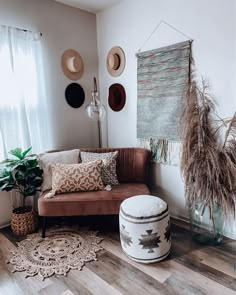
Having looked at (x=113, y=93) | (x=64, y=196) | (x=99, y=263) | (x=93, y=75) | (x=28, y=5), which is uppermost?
(x=28, y=5)

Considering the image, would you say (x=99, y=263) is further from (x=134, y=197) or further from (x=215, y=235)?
(x=215, y=235)

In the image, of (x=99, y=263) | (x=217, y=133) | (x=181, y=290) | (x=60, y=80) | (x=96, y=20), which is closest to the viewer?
(x=181, y=290)

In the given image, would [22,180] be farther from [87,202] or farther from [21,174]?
[87,202]

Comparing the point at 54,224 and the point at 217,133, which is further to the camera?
the point at 54,224

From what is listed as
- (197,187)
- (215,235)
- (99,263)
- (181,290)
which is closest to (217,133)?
(197,187)

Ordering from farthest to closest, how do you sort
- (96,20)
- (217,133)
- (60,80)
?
(96,20)
(60,80)
(217,133)

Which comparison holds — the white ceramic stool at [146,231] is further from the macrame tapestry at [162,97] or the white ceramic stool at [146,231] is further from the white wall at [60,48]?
the white wall at [60,48]

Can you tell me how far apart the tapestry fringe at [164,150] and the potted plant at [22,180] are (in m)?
1.26

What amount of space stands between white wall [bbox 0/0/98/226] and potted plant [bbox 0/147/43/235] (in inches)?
12.4

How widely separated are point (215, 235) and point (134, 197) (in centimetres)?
83

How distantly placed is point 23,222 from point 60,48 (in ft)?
6.83

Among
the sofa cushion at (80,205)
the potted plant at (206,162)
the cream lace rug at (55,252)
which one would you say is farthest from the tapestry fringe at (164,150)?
the cream lace rug at (55,252)

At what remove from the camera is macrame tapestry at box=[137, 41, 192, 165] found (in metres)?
2.45

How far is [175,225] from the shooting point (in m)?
2.62
